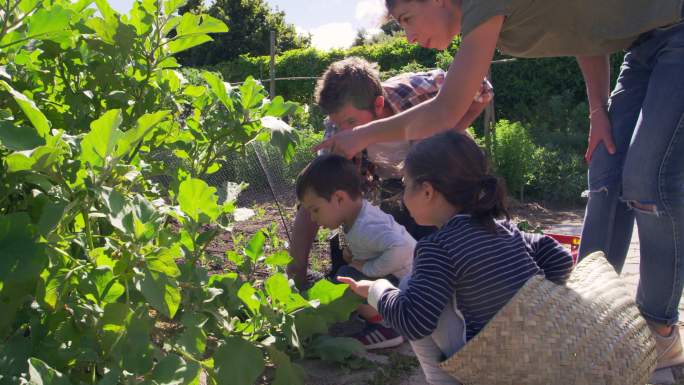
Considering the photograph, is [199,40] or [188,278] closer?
[188,278]

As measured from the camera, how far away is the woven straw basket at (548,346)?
1.76 meters

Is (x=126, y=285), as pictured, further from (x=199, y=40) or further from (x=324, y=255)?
(x=324, y=255)

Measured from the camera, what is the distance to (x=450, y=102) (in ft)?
7.23

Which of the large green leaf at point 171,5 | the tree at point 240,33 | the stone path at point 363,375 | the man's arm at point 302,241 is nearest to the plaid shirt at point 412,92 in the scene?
the man's arm at point 302,241

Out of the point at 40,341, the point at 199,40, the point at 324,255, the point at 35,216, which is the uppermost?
the point at 199,40

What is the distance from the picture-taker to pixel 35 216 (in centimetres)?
153

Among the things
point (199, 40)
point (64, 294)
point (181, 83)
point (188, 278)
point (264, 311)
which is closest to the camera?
point (64, 294)

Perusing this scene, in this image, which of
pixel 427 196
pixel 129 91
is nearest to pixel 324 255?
pixel 427 196

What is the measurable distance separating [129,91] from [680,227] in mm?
1732

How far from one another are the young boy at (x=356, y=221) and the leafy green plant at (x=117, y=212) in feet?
2.67

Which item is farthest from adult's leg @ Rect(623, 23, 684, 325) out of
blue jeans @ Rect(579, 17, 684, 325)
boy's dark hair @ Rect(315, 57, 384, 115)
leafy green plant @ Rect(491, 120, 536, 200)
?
leafy green plant @ Rect(491, 120, 536, 200)

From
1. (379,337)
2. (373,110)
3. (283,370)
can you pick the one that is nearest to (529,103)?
(373,110)

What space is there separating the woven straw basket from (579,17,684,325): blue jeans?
0.57 meters

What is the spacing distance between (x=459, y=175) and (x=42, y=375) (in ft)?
4.16
